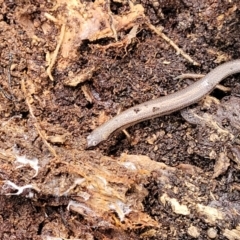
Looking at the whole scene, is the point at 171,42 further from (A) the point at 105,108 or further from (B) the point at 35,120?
(B) the point at 35,120

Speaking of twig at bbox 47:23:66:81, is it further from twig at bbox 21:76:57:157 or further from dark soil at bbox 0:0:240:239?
twig at bbox 21:76:57:157

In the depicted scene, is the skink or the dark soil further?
the skink

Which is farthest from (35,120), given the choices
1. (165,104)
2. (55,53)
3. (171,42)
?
(171,42)

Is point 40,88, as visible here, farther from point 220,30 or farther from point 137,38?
point 220,30

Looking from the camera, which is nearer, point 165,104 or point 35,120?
point 35,120

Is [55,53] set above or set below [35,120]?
above

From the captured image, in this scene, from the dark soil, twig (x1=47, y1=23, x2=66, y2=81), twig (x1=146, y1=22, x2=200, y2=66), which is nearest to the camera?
the dark soil

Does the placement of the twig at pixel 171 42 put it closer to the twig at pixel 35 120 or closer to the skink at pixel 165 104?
the skink at pixel 165 104

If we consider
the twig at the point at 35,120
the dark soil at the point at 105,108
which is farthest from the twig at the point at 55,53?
the twig at the point at 35,120

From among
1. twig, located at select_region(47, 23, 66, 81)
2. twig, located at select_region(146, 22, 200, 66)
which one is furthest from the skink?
twig, located at select_region(47, 23, 66, 81)
